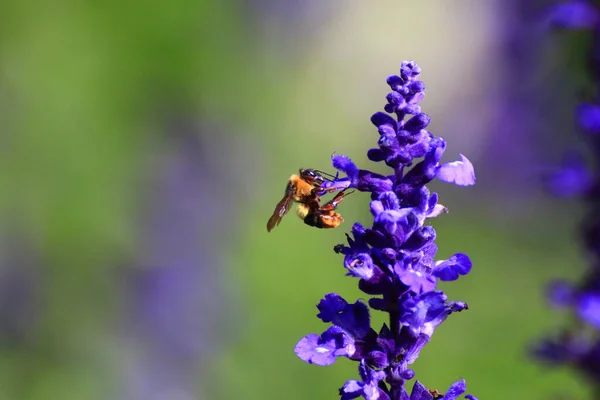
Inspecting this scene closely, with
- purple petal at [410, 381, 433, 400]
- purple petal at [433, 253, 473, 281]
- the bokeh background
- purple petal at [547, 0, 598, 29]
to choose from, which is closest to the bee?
purple petal at [433, 253, 473, 281]

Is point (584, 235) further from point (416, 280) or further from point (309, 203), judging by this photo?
point (416, 280)

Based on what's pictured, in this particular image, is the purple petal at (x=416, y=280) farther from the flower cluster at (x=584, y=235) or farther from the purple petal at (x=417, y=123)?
the flower cluster at (x=584, y=235)

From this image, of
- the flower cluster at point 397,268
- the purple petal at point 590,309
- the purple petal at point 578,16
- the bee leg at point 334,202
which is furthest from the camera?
the purple petal at point 578,16

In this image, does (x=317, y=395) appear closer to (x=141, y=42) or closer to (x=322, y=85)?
(x=141, y=42)

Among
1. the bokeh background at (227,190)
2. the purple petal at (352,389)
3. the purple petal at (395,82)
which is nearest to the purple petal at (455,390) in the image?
the purple petal at (352,389)

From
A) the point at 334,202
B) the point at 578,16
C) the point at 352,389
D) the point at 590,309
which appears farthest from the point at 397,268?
the point at 578,16

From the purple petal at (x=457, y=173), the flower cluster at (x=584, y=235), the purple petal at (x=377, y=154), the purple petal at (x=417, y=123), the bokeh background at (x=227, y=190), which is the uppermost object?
the bokeh background at (x=227, y=190)

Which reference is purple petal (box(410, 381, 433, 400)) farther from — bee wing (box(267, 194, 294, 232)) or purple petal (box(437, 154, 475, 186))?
bee wing (box(267, 194, 294, 232))
